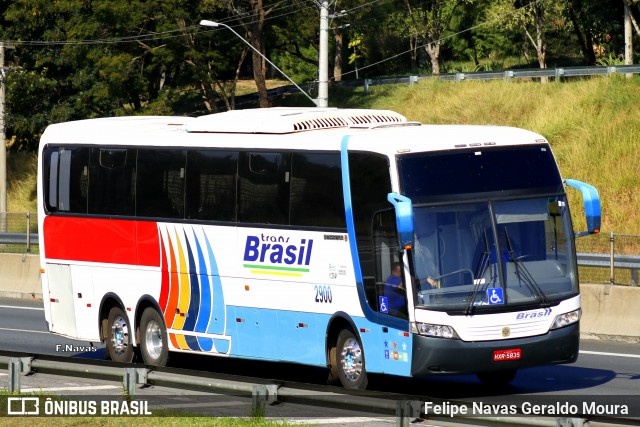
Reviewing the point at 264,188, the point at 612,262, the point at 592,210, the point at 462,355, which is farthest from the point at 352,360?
the point at 612,262

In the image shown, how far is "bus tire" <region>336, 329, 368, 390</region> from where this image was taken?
14727 millimetres

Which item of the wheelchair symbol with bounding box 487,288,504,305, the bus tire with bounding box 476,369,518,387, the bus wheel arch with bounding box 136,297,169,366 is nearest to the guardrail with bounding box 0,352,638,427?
the wheelchair symbol with bounding box 487,288,504,305

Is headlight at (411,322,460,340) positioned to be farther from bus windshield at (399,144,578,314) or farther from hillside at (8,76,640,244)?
hillside at (8,76,640,244)

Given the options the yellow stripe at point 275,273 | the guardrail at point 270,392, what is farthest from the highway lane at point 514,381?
the guardrail at point 270,392

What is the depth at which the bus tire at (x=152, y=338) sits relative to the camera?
17906 millimetres

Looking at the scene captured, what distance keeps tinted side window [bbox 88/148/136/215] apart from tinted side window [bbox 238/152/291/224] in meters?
2.56

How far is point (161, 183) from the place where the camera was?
1788 cm

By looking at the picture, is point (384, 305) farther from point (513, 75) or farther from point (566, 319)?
point (513, 75)

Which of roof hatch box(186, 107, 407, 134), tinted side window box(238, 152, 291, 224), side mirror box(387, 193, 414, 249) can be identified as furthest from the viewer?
roof hatch box(186, 107, 407, 134)

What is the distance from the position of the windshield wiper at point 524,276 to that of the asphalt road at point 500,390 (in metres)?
1.23

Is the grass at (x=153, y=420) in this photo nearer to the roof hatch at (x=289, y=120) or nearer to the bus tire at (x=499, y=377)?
the bus tire at (x=499, y=377)

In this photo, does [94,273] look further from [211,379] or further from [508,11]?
[508,11]

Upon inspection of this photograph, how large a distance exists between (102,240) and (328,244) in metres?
5.09

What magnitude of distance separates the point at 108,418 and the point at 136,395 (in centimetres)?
52
